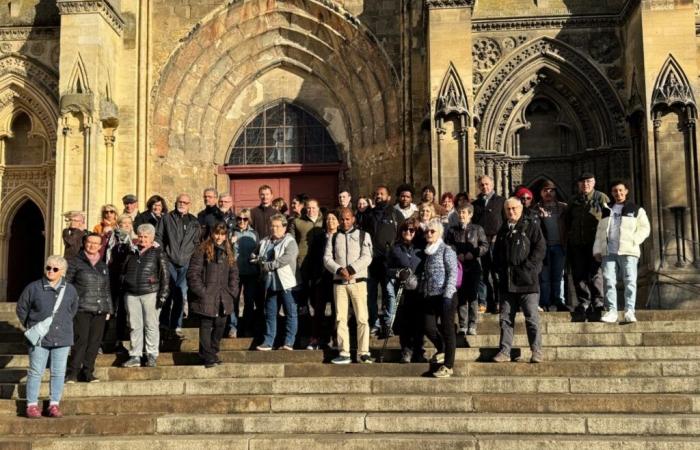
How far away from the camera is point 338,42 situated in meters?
16.3

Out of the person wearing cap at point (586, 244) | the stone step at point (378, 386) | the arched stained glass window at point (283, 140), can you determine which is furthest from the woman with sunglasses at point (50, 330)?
the arched stained glass window at point (283, 140)

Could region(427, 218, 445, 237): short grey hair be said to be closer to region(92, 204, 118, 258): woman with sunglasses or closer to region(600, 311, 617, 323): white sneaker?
region(600, 311, 617, 323): white sneaker

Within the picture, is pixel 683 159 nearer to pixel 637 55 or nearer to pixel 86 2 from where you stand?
pixel 637 55

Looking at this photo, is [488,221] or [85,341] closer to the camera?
[85,341]

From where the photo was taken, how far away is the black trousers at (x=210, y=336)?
863cm

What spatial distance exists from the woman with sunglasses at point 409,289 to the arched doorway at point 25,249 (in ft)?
35.4

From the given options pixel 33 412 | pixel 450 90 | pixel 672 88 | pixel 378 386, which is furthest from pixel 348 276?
pixel 672 88

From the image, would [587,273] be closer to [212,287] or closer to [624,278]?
[624,278]

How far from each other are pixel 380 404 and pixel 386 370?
2.43ft

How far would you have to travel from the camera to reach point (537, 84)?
15.0 meters

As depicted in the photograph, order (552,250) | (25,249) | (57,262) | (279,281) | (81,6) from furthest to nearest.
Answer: (25,249)
(81,6)
(552,250)
(279,281)
(57,262)

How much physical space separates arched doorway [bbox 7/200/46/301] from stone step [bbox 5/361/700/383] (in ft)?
27.9

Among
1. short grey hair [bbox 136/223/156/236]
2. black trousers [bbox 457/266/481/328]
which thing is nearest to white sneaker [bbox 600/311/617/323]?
black trousers [bbox 457/266/481/328]

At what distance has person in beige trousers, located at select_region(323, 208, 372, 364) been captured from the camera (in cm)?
858
